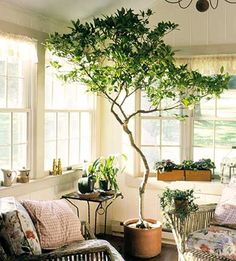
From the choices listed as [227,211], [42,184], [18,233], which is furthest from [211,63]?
[18,233]

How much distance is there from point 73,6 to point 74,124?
1.38 m

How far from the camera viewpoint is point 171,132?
17.6 feet

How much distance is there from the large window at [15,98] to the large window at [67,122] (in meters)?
0.29

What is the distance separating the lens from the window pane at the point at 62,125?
16.1ft

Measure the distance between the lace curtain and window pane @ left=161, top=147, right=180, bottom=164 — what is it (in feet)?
6.55

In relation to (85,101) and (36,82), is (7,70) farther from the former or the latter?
(85,101)

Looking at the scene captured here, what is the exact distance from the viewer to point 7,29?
3947mm

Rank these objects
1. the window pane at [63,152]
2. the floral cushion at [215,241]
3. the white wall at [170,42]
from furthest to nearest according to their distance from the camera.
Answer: the window pane at [63,152] → the white wall at [170,42] → the floral cushion at [215,241]

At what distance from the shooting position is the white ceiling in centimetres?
412

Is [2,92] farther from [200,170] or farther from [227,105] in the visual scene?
[227,105]

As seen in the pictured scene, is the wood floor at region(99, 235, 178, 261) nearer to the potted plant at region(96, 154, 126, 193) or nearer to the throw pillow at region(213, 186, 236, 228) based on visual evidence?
the potted plant at region(96, 154, 126, 193)

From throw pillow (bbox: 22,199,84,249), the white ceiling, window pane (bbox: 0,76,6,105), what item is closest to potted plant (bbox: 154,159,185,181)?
throw pillow (bbox: 22,199,84,249)

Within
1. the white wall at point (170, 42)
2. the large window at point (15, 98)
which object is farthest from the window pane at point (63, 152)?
the large window at point (15, 98)

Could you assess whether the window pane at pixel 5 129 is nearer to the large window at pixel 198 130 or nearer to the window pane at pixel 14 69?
the window pane at pixel 14 69
